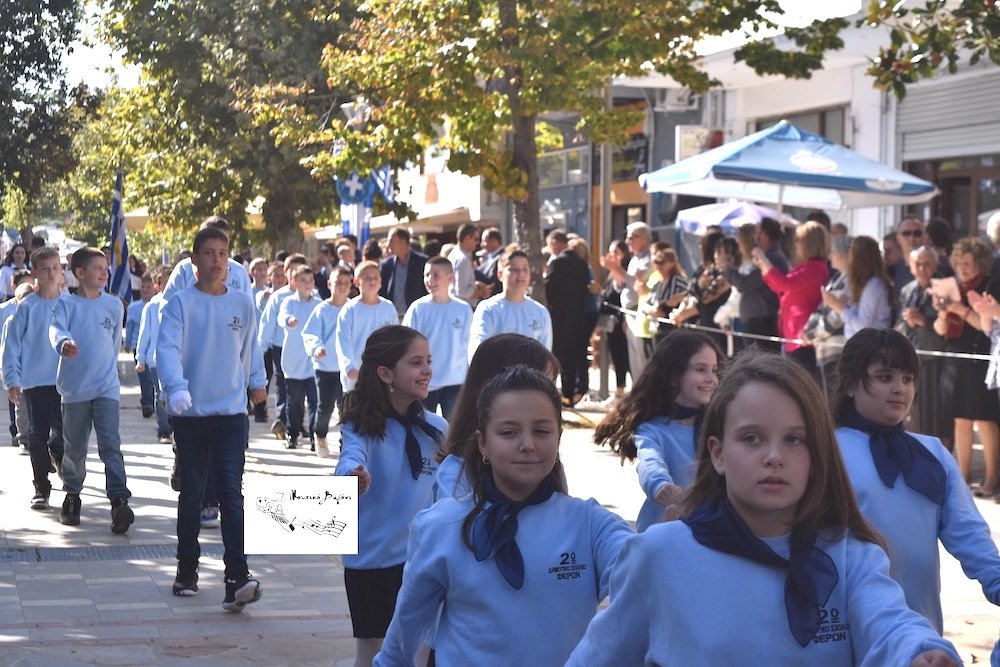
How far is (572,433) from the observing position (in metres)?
16.6

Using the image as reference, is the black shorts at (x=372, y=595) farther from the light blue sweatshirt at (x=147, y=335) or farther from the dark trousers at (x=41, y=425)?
the light blue sweatshirt at (x=147, y=335)

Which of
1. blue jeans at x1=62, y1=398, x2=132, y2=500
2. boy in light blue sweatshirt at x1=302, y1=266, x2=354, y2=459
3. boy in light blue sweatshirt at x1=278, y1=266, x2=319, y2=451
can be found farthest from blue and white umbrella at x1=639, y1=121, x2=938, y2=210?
blue jeans at x1=62, y1=398, x2=132, y2=500

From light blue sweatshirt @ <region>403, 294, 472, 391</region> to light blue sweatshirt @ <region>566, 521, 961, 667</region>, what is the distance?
8905 millimetres

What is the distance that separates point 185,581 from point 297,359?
7.09m

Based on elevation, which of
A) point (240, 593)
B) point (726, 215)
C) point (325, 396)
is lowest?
point (240, 593)

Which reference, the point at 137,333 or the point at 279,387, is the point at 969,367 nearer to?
the point at 279,387

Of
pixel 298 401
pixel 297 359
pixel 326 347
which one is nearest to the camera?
pixel 326 347

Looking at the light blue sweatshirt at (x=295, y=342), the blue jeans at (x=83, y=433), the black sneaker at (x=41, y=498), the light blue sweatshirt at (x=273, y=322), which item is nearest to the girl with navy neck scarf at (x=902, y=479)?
the blue jeans at (x=83, y=433)

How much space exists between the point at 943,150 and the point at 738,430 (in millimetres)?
19672

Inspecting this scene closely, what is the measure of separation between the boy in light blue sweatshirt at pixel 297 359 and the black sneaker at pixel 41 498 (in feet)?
12.3

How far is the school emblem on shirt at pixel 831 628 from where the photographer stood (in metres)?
2.89

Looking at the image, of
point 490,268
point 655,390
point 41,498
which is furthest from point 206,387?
point 490,268

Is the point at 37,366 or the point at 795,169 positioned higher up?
the point at 795,169

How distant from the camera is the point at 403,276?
18.0m
